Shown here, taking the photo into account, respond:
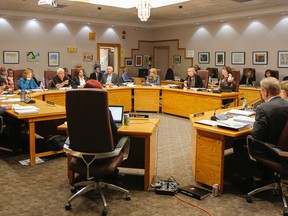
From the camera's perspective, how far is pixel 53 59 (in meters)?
11.2

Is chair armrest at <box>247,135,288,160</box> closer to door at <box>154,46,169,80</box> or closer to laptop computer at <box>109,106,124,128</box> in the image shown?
laptop computer at <box>109,106,124,128</box>

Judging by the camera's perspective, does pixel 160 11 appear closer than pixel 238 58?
Yes

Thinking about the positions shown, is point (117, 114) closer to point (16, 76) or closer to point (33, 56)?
point (16, 76)

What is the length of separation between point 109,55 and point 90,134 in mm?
11528

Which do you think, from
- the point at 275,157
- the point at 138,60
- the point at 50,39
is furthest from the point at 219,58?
the point at 275,157

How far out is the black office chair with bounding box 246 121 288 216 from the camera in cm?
308

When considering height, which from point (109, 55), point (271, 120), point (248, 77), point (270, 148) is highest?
point (109, 55)

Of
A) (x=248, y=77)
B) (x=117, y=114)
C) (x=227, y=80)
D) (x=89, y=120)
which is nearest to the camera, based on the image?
(x=89, y=120)

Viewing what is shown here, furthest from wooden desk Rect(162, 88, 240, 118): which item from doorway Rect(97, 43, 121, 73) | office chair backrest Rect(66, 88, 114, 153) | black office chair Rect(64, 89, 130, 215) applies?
doorway Rect(97, 43, 121, 73)

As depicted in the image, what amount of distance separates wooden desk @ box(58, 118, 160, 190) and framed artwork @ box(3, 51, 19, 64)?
774 centimetres

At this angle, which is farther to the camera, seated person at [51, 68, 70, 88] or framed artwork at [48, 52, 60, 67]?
framed artwork at [48, 52, 60, 67]

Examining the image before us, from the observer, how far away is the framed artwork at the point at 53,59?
11.2 meters

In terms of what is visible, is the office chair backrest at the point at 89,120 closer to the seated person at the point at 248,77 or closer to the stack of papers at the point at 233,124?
the stack of papers at the point at 233,124

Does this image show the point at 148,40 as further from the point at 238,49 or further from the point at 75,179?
the point at 75,179
